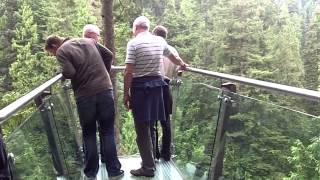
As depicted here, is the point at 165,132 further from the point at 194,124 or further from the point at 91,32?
the point at 91,32

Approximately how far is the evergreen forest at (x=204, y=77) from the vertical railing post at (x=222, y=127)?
3.3 inches

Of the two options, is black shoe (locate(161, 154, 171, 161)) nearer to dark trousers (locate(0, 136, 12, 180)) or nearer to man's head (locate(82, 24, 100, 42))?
man's head (locate(82, 24, 100, 42))

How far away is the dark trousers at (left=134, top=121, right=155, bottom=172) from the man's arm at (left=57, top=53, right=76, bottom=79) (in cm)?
97

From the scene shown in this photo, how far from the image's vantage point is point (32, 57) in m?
43.3

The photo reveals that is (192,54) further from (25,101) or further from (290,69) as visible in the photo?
(25,101)

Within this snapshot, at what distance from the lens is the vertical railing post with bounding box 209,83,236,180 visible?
142 inches

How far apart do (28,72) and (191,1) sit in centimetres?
3357

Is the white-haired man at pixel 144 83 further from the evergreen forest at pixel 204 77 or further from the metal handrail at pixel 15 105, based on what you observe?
the metal handrail at pixel 15 105

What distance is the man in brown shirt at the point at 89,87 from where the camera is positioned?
4246 mm

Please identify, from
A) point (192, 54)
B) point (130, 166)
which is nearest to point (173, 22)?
point (192, 54)

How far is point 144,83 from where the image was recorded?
15.3 feet

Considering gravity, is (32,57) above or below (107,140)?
below

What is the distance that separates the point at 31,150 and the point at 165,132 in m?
2.69

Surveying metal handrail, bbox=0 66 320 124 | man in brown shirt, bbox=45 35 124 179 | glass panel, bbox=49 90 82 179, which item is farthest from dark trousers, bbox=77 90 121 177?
metal handrail, bbox=0 66 320 124
